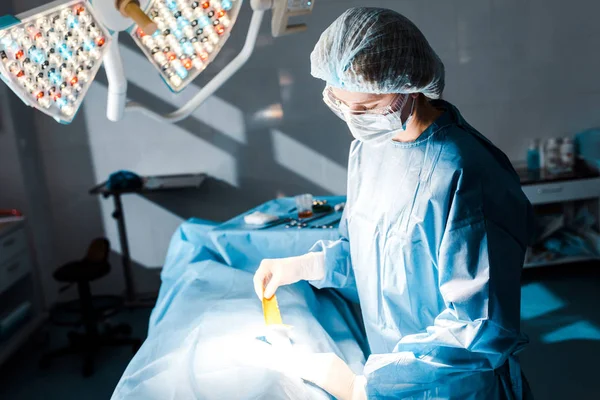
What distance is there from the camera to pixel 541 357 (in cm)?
292

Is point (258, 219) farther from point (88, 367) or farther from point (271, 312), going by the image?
point (88, 367)

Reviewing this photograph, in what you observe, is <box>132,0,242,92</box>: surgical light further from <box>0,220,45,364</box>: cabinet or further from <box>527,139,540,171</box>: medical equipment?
<box>527,139,540,171</box>: medical equipment

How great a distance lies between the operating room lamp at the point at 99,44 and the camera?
106cm

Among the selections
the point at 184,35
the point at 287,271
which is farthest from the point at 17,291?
the point at 184,35

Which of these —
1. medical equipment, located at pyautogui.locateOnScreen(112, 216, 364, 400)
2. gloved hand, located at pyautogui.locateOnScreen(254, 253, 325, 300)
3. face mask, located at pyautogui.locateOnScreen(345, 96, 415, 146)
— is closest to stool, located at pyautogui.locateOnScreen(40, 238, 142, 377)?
medical equipment, located at pyautogui.locateOnScreen(112, 216, 364, 400)

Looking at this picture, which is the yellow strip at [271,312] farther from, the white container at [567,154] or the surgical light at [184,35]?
the white container at [567,154]

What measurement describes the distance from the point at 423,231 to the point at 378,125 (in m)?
0.26

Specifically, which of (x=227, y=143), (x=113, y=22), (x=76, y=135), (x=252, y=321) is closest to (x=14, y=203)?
(x=76, y=135)

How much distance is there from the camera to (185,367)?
4.17ft

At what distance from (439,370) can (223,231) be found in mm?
1186

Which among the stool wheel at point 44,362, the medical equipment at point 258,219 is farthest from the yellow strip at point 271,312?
the stool wheel at point 44,362

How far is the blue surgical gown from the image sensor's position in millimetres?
1134

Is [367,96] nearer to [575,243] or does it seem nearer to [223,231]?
[223,231]

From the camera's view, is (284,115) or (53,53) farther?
(284,115)
